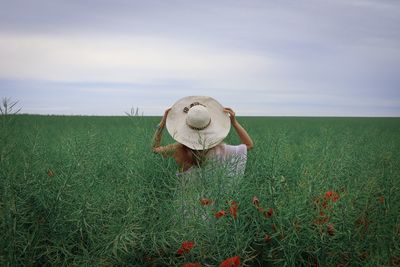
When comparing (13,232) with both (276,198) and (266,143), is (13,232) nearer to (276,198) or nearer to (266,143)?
(276,198)

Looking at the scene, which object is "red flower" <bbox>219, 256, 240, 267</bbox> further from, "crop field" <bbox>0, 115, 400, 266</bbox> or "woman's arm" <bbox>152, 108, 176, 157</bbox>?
"woman's arm" <bbox>152, 108, 176, 157</bbox>

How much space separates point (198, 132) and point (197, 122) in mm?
186

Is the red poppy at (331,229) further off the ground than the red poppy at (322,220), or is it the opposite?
the red poppy at (322,220)

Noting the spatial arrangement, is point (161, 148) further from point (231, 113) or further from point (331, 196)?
point (331, 196)

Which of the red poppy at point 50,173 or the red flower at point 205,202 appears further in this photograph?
the red poppy at point 50,173

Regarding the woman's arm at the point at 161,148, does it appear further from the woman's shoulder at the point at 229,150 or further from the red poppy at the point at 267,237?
the red poppy at the point at 267,237

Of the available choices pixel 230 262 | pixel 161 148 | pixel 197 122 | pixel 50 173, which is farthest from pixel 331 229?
pixel 50 173

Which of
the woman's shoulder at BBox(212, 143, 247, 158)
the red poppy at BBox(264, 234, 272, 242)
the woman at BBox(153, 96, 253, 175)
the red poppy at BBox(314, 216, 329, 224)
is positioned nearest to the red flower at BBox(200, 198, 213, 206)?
the red poppy at BBox(264, 234, 272, 242)

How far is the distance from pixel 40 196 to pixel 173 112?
1.40 metres

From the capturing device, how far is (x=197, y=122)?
11.8ft

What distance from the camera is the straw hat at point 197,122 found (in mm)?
3553

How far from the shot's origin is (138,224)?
267 cm

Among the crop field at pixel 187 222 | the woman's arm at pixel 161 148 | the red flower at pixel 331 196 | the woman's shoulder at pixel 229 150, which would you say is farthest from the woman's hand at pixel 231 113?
the red flower at pixel 331 196

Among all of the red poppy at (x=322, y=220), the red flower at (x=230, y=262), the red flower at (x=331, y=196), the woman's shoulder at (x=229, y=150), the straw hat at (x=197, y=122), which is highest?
the straw hat at (x=197, y=122)
